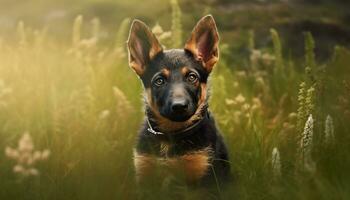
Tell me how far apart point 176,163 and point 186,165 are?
0.07 metres

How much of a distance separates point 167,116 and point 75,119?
1037 mm

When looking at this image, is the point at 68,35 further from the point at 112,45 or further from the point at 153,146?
the point at 153,146

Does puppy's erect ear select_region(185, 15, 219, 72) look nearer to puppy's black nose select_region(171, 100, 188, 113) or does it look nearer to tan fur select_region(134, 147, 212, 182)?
puppy's black nose select_region(171, 100, 188, 113)

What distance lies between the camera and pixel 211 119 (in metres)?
5.83

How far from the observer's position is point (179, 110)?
→ 17.3 ft

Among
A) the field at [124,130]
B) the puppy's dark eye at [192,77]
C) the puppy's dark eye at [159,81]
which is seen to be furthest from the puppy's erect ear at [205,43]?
the field at [124,130]

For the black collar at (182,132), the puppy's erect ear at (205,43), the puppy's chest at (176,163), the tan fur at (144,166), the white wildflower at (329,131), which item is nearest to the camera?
the white wildflower at (329,131)

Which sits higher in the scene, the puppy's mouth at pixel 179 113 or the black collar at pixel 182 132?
the puppy's mouth at pixel 179 113

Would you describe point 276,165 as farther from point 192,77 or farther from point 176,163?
point 192,77

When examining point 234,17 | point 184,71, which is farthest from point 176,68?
point 234,17

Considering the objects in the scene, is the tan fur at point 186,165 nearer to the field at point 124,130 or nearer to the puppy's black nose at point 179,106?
the field at point 124,130

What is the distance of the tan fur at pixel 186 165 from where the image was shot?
5.36m

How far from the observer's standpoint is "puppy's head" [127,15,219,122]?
5391mm

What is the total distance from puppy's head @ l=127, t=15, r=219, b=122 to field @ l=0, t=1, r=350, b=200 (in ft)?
1.48
